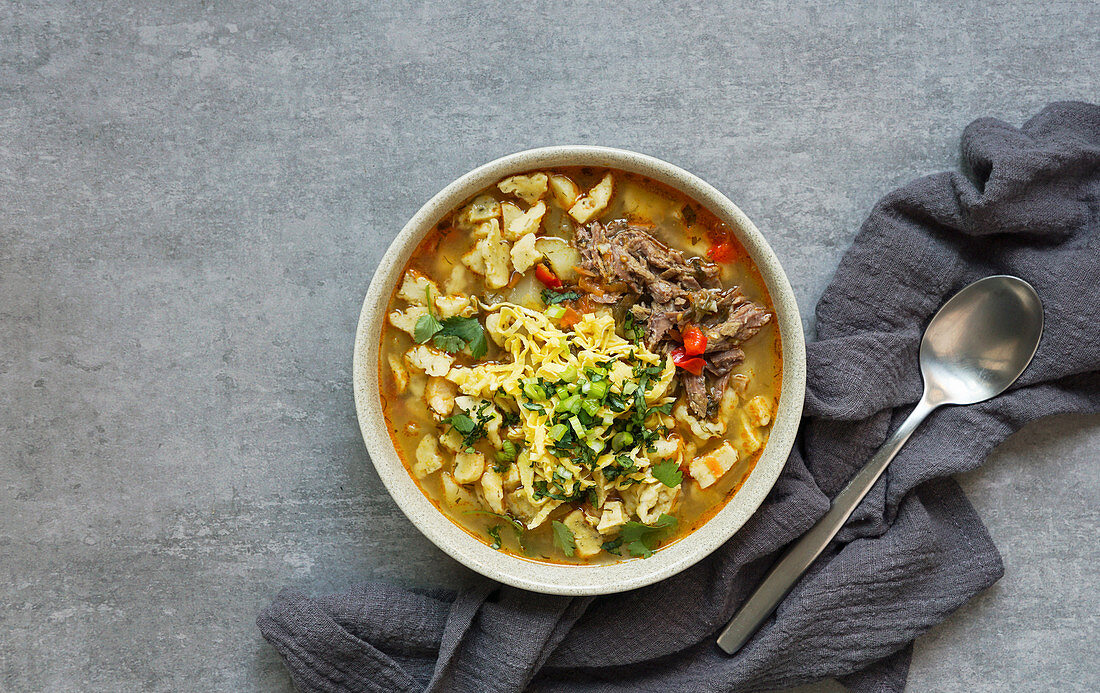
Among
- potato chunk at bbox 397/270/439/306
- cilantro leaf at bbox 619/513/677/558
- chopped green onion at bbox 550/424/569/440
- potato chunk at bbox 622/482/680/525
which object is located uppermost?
potato chunk at bbox 397/270/439/306

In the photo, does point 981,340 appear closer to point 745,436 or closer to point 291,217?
point 745,436

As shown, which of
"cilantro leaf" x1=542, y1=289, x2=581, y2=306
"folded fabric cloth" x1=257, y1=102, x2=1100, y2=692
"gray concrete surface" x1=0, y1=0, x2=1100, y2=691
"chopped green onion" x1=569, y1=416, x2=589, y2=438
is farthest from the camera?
"gray concrete surface" x1=0, y1=0, x2=1100, y2=691

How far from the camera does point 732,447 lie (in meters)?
2.37

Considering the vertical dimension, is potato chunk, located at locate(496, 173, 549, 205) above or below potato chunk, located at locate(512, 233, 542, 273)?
above

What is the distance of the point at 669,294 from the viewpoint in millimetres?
2277

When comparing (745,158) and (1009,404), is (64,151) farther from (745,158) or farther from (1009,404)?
(1009,404)

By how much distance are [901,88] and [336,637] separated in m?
2.74

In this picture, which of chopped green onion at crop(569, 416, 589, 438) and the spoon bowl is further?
the spoon bowl

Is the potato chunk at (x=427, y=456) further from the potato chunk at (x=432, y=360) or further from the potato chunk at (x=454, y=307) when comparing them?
the potato chunk at (x=454, y=307)

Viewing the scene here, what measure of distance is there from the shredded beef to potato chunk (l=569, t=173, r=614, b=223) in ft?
0.12

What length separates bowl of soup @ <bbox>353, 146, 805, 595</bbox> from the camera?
2250 millimetres

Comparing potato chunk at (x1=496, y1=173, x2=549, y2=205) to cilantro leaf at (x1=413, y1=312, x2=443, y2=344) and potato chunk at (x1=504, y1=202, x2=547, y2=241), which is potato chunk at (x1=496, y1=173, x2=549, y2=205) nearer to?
potato chunk at (x1=504, y1=202, x2=547, y2=241)

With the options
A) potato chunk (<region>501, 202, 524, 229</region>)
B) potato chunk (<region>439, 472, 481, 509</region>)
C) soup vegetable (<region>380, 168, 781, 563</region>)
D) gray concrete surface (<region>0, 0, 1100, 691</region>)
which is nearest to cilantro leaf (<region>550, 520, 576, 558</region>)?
soup vegetable (<region>380, 168, 781, 563</region>)

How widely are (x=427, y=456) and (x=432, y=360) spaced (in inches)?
12.8
